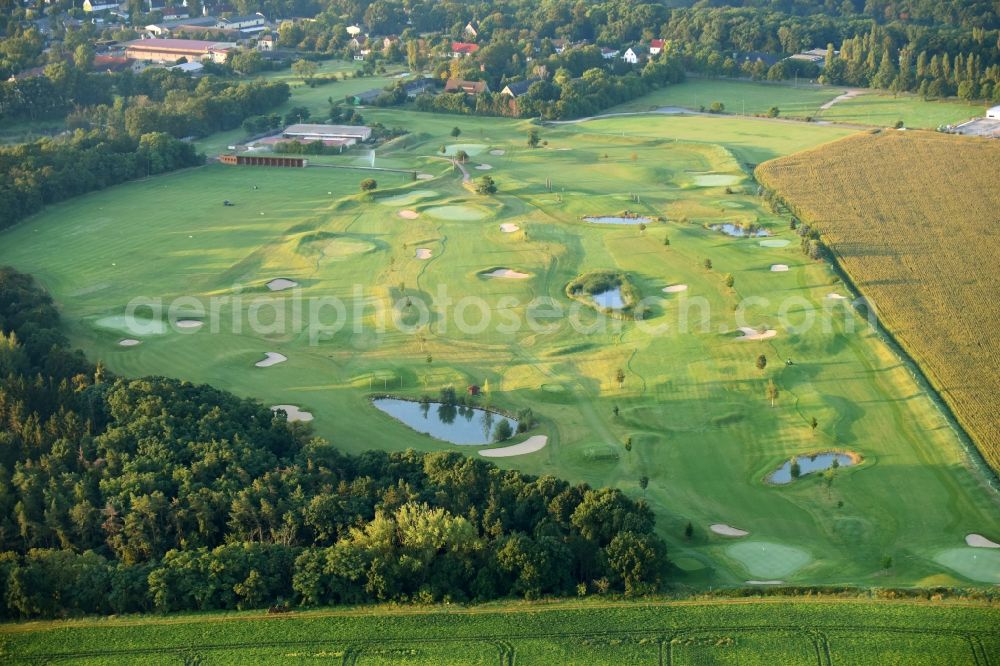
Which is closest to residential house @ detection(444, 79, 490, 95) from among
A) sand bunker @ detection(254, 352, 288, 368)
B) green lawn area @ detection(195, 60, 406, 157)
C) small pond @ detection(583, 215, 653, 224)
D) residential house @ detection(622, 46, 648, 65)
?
green lawn area @ detection(195, 60, 406, 157)

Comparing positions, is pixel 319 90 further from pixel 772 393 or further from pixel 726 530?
pixel 726 530

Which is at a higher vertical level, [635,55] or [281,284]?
[635,55]

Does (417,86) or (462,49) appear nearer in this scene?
(417,86)

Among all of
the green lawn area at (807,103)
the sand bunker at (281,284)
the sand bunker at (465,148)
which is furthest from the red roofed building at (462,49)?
the sand bunker at (281,284)

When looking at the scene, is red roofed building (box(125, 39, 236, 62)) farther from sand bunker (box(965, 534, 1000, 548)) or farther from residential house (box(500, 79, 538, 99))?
sand bunker (box(965, 534, 1000, 548))

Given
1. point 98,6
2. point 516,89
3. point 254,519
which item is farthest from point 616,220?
point 98,6

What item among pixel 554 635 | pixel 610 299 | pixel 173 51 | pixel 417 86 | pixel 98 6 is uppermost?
pixel 98 6

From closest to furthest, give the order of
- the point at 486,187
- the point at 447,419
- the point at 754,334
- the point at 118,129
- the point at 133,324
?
1. the point at 447,419
2. the point at 754,334
3. the point at 133,324
4. the point at 486,187
5. the point at 118,129
